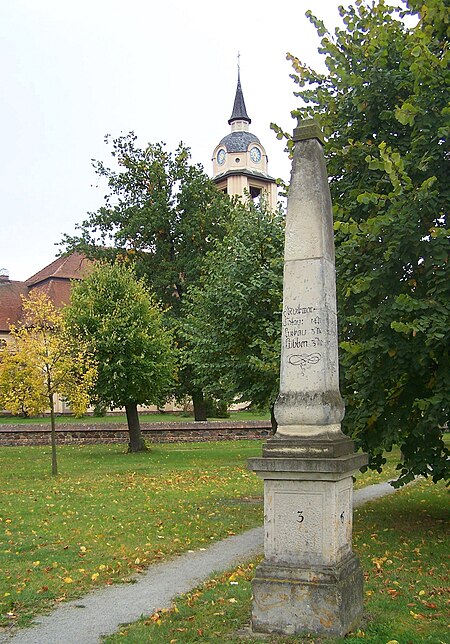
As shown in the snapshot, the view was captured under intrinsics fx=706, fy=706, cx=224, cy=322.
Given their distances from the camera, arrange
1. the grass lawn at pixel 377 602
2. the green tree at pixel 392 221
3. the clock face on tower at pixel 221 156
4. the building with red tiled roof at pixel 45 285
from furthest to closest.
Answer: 1. the clock face on tower at pixel 221 156
2. the building with red tiled roof at pixel 45 285
3. the green tree at pixel 392 221
4. the grass lawn at pixel 377 602

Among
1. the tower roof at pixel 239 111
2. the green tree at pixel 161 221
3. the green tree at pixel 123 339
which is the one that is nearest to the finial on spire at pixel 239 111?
the tower roof at pixel 239 111

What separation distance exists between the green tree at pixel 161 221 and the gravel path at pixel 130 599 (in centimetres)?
2482

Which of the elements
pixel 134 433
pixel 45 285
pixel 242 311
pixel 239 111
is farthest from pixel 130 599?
pixel 239 111

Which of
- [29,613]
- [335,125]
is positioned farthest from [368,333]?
[29,613]

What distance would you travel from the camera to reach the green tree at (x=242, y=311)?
841 inches

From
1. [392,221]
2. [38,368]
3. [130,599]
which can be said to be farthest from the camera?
[38,368]

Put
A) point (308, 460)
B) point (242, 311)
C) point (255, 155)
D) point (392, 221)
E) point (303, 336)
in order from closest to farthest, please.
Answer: point (308, 460)
point (303, 336)
point (392, 221)
point (242, 311)
point (255, 155)

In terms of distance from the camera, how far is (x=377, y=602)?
6.96 metres

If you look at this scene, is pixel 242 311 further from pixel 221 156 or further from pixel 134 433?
pixel 221 156

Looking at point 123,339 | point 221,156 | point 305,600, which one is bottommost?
point 305,600

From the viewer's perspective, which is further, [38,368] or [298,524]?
[38,368]

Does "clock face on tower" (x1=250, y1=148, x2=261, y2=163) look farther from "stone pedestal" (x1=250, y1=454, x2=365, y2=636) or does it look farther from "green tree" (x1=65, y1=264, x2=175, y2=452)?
"stone pedestal" (x1=250, y1=454, x2=365, y2=636)

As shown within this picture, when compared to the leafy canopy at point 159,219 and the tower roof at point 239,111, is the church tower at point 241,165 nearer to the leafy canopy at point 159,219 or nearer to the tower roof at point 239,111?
the tower roof at point 239,111

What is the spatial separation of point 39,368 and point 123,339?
264 inches
